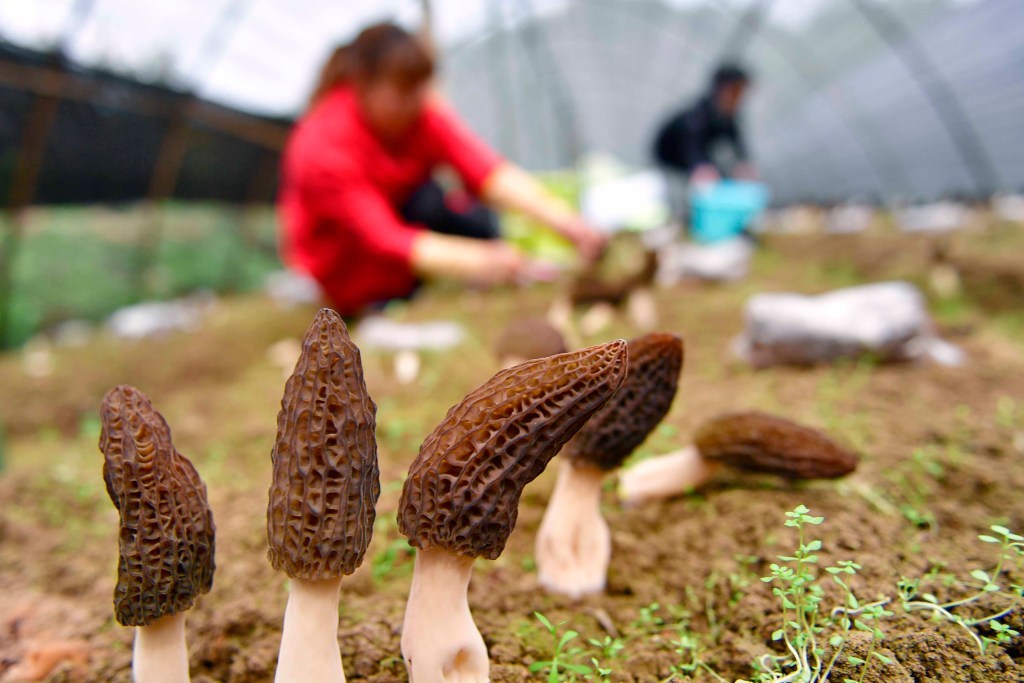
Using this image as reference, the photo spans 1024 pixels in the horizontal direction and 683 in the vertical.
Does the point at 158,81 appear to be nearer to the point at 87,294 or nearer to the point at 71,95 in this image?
the point at 71,95

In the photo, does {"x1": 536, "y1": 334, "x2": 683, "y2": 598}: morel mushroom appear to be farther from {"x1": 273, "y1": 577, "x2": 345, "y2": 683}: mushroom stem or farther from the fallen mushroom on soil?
the fallen mushroom on soil

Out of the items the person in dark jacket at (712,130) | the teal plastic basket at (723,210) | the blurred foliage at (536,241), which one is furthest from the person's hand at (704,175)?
the blurred foliage at (536,241)

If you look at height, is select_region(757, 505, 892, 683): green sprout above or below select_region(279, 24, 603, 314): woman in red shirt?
below

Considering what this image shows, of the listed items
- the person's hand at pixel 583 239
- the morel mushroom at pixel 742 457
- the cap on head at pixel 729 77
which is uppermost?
the cap on head at pixel 729 77

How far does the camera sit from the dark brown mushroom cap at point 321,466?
3.44 feet

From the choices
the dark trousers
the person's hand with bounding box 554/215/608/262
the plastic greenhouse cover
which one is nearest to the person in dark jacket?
the plastic greenhouse cover

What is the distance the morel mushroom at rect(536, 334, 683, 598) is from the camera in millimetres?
1468

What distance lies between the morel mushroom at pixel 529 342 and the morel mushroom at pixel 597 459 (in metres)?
0.59

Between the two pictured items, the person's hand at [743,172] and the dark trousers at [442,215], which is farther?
the person's hand at [743,172]

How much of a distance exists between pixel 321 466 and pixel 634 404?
0.72 m

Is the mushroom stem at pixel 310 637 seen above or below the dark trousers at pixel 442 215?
below

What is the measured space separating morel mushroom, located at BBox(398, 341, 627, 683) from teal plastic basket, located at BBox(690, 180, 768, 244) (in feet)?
20.5

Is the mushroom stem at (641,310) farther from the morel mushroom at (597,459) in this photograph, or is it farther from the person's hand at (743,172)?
the person's hand at (743,172)

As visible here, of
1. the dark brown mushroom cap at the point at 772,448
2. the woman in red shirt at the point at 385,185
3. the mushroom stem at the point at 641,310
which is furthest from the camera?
the mushroom stem at the point at 641,310
